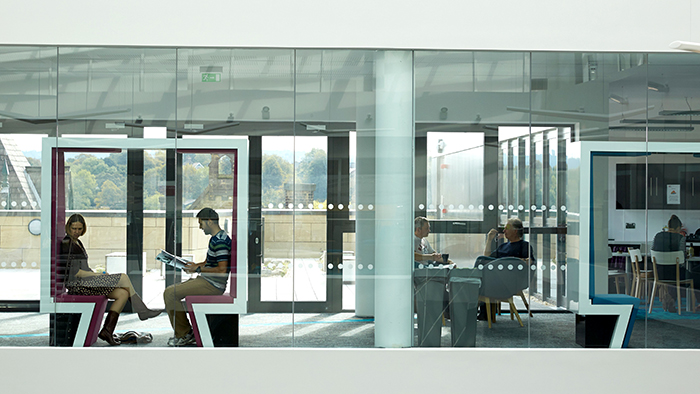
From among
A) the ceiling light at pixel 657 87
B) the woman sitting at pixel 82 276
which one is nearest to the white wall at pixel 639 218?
the ceiling light at pixel 657 87

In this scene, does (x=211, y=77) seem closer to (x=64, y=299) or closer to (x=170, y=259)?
(x=170, y=259)

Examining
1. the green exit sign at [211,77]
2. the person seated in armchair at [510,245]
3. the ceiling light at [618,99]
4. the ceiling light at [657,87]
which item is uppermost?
the green exit sign at [211,77]

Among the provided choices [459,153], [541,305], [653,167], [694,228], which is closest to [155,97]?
[459,153]

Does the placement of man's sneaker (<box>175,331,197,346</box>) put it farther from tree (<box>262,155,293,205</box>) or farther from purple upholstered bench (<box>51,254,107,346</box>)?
tree (<box>262,155,293,205</box>)

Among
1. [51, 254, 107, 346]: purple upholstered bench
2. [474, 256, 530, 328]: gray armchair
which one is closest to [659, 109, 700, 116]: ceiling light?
[474, 256, 530, 328]: gray armchair

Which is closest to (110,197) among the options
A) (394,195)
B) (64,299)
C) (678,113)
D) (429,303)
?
(64,299)

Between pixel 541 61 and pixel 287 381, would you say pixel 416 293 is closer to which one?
pixel 287 381

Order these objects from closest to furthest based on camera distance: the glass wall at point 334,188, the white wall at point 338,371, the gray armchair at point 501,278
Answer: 1. the white wall at point 338,371
2. the glass wall at point 334,188
3. the gray armchair at point 501,278

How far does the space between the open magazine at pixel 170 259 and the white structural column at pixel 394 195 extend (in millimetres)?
1686

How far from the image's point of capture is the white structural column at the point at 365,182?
514cm

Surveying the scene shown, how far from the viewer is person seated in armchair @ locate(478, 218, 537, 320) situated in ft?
16.9

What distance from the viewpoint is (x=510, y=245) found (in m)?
5.20

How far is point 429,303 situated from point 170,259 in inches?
88.6

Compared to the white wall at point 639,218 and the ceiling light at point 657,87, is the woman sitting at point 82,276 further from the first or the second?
the ceiling light at point 657,87
